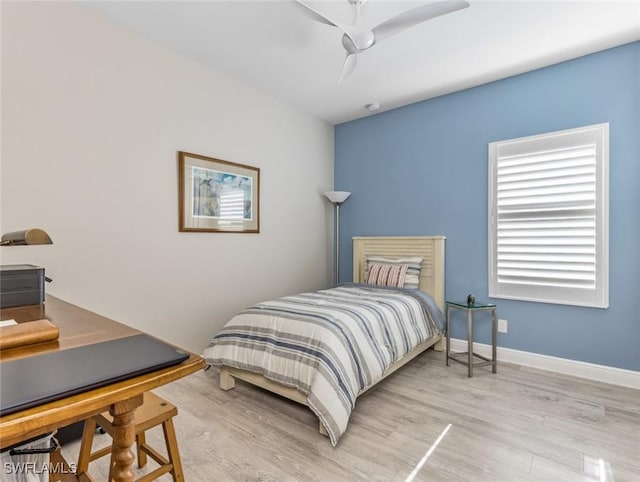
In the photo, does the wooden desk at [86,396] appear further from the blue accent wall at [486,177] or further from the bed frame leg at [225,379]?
the blue accent wall at [486,177]

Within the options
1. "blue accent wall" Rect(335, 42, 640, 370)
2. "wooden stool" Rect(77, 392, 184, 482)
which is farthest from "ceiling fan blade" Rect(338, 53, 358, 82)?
"wooden stool" Rect(77, 392, 184, 482)

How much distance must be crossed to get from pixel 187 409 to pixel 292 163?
2.79 meters

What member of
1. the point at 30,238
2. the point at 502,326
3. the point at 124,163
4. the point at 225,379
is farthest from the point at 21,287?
the point at 502,326

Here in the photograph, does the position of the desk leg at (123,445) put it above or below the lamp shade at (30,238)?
below

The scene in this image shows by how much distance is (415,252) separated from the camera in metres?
3.81

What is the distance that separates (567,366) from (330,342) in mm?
2297

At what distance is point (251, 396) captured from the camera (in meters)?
2.51

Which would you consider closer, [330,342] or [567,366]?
[330,342]

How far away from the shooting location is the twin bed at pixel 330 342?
204 cm

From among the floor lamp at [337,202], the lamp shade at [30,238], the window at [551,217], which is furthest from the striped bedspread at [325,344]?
the floor lamp at [337,202]

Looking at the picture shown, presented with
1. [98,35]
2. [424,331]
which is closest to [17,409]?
[98,35]

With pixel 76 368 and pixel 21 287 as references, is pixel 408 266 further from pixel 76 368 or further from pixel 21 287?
pixel 76 368

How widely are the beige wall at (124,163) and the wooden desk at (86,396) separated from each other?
1.23 metres

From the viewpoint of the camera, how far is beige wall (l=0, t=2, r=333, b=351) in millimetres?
2141
